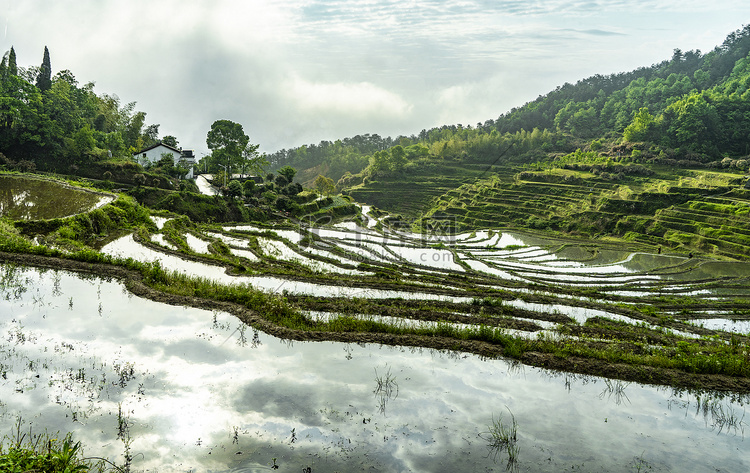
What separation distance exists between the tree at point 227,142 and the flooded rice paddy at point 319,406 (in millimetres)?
39829

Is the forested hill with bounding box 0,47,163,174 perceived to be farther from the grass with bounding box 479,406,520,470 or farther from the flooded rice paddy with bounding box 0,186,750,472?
the grass with bounding box 479,406,520,470

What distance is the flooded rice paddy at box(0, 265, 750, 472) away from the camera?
654cm

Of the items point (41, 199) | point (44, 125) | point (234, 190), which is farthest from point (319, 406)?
point (44, 125)

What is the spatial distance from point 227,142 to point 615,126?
79.8 m

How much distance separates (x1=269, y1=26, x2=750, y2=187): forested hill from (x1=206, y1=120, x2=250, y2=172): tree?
35.4 meters

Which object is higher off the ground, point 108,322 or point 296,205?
point 296,205

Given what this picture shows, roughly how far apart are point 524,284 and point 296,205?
29.0 meters

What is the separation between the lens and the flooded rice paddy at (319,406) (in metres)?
6.54

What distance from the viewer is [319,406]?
7.79 meters

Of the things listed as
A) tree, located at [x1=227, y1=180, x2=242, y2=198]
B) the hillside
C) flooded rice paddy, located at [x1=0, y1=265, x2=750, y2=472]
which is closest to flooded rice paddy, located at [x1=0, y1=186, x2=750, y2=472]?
flooded rice paddy, located at [x1=0, y1=265, x2=750, y2=472]

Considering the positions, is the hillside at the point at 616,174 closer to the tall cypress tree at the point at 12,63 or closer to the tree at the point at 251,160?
the tree at the point at 251,160

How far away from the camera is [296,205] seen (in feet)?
145

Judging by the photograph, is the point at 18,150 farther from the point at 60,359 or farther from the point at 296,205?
the point at 60,359

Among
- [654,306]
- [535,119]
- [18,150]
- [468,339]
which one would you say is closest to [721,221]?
[654,306]
